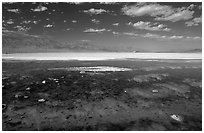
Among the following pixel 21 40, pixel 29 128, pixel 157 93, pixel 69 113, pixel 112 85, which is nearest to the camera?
pixel 29 128

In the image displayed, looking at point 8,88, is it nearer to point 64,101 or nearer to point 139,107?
point 64,101

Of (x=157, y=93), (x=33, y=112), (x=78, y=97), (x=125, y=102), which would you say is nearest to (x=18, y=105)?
(x=33, y=112)

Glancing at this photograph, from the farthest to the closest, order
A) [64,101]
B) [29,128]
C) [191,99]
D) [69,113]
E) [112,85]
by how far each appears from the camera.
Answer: [112,85], [191,99], [64,101], [69,113], [29,128]

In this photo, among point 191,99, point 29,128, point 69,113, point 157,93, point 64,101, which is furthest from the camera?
point 157,93

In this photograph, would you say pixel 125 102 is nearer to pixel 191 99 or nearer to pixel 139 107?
pixel 139 107

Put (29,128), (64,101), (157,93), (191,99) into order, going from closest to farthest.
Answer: (29,128) < (64,101) < (191,99) < (157,93)

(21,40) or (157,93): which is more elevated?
(21,40)

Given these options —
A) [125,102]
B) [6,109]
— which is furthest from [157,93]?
[6,109]

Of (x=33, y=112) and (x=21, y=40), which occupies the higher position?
(x=21, y=40)

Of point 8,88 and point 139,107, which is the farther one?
point 8,88
